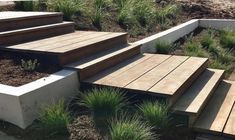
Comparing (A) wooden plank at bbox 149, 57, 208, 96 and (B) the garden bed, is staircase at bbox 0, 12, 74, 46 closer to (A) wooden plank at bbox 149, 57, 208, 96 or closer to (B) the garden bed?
(B) the garden bed

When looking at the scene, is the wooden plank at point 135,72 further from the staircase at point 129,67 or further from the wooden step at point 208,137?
the wooden step at point 208,137

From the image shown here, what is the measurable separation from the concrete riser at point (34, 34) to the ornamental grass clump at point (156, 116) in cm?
200

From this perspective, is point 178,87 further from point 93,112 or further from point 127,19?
point 127,19

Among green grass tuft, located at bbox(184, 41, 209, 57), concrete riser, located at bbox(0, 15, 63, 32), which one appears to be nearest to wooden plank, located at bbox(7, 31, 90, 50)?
concrete riser, located at bbox(0, 15, 63, 32)

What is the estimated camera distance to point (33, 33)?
4.31 m

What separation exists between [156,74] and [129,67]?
437 mm

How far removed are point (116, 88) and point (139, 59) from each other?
1229mm

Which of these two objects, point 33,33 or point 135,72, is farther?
point 33,33

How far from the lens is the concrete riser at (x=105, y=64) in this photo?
359 cm

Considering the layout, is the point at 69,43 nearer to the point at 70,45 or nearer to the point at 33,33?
the point at 70,45

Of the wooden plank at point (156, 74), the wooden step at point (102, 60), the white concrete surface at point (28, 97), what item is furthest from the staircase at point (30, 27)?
the wooden plank at point (156, 74)

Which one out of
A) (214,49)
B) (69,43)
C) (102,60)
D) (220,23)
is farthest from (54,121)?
(220,23)

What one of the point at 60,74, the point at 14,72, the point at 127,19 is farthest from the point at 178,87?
the point at 127,19

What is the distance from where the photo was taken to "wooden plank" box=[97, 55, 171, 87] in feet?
11.4
